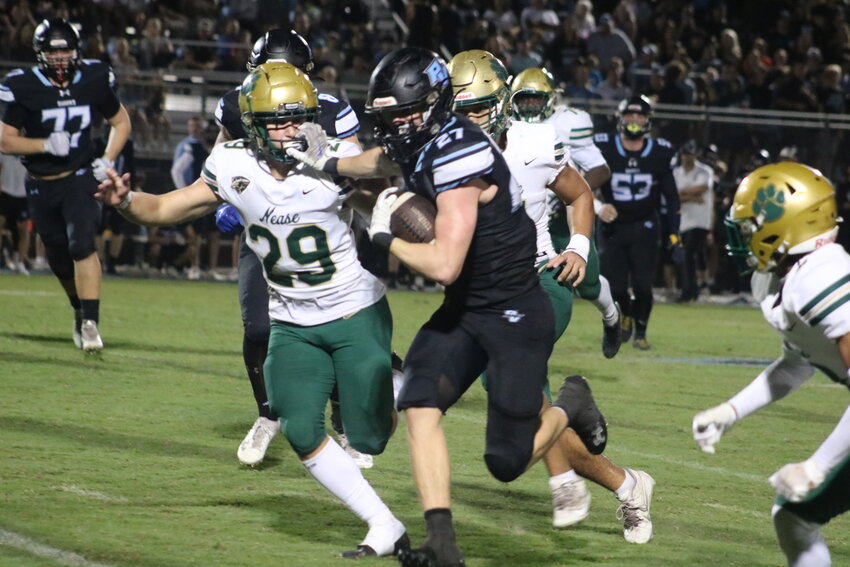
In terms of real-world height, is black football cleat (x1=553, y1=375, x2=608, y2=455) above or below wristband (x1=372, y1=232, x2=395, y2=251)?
below

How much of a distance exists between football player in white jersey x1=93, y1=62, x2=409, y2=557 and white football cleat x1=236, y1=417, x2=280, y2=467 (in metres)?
1.13

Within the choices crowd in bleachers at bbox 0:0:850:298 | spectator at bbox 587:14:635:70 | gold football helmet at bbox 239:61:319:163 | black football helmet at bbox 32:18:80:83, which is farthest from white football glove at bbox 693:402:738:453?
spectator at bbox 587:14:635:70

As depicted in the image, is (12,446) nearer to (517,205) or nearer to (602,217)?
(517,205)

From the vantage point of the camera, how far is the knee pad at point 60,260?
862cm

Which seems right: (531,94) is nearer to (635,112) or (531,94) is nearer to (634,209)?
(634,209)

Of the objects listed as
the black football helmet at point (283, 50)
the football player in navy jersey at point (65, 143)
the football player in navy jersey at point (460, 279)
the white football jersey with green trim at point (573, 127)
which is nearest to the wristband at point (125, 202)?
the football player in navy jersey at point (460, 279)

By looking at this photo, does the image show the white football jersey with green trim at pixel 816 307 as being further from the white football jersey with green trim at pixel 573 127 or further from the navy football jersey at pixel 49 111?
the navy football jersey at pixel 49 111

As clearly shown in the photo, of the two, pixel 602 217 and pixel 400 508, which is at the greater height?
pixel 400 508

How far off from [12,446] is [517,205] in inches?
108

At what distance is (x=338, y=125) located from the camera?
5.48m

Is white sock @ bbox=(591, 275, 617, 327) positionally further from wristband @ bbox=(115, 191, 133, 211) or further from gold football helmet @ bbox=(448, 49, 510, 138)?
wristband @ bbox=(115, 191, 133, 211)

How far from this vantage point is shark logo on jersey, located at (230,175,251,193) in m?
4.52

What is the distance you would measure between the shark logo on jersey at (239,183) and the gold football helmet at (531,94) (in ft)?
11.4

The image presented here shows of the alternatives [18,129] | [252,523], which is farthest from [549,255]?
[18,129]
